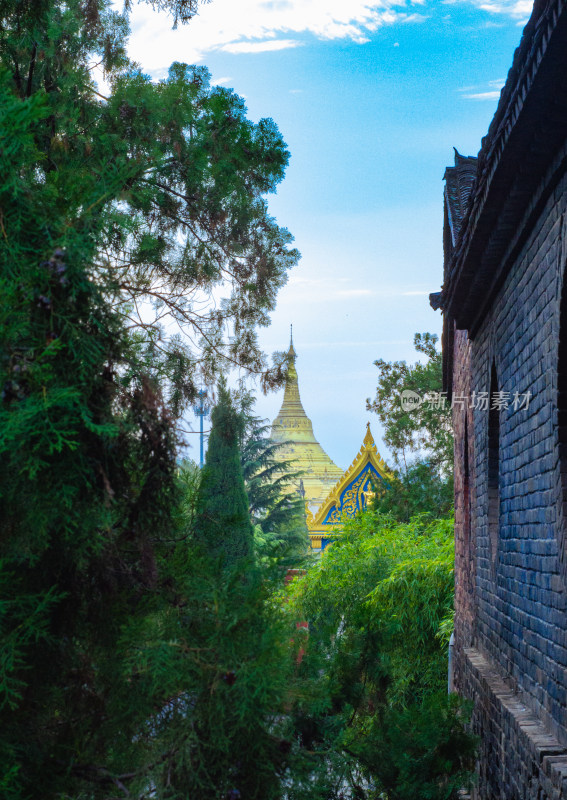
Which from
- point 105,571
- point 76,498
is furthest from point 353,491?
point 76,498

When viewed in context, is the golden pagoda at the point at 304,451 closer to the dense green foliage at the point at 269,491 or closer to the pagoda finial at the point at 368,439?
the dense green foliage at the point at 269,491

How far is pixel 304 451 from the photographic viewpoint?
43094mm

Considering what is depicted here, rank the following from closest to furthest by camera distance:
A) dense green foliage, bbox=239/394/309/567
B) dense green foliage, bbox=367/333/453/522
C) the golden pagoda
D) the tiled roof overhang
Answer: the tiled roof overhang, dense green foliage, bbox=367/333/453/522, dense green foliage, bbox=239/394/309/567, the golden pagoda

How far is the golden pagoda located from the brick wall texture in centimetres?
3341

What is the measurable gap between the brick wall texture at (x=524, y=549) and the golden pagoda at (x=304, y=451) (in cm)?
3341

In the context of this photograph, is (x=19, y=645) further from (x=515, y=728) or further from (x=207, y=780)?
(x=515, y=728)

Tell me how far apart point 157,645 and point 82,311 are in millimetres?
1196

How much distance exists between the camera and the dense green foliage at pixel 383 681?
15.9ft

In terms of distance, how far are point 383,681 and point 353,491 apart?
1929 centimetres

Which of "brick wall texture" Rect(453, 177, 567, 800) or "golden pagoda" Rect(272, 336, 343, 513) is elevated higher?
"golden pagoda" Rect(272, 336, 343, 513)

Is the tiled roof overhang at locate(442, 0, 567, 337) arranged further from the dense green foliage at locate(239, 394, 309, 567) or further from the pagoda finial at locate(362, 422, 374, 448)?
the dense green foliage at locate(239, 394, 309, 567)

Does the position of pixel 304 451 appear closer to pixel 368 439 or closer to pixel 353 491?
pixel 353 491

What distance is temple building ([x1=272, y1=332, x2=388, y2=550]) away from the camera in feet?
83.6

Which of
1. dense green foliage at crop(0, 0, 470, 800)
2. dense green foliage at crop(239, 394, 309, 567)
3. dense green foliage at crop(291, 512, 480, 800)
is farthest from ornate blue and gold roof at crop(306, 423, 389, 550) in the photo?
dense green foliage at crop(0, 0, 470, 800)
